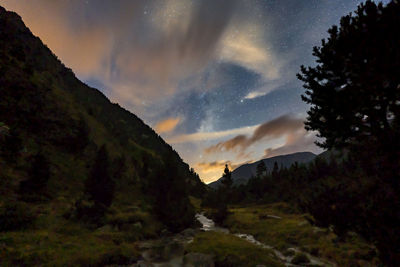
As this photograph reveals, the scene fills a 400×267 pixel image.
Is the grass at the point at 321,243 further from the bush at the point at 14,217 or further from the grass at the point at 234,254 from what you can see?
the bush at the point at 14,217

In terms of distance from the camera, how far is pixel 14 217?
19.1m

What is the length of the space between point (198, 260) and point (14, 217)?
17409mm

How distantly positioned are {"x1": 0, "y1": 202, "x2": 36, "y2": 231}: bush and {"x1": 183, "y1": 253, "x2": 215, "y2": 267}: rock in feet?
51.4

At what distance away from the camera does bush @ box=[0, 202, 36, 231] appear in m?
18.2

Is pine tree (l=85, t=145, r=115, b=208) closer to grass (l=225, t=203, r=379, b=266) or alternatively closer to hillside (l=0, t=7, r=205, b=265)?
hillside (l=0, t=7, r=205, b=265)

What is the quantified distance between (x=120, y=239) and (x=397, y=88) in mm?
26318

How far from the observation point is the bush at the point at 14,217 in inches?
717

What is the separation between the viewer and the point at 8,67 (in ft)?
162

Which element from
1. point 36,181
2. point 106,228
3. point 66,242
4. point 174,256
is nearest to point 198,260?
point 174,256

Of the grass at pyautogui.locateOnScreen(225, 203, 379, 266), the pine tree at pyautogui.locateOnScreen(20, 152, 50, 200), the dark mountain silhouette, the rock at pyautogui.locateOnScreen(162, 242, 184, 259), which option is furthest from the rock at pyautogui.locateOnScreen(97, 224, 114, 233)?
the grass at pyautogui.locateOnScreen(225, 203, 379, 266)

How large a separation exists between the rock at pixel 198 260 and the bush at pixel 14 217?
15664 millimetres

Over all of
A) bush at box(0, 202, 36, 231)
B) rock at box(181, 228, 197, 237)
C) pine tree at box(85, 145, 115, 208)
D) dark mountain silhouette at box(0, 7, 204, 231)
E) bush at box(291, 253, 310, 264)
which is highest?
dark mountain silhouette at box(0, 7, 204, 231)

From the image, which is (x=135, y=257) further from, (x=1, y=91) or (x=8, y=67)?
(x=8, y=67)

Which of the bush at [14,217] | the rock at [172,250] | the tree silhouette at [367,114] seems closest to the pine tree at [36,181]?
the bush at [14,217]
